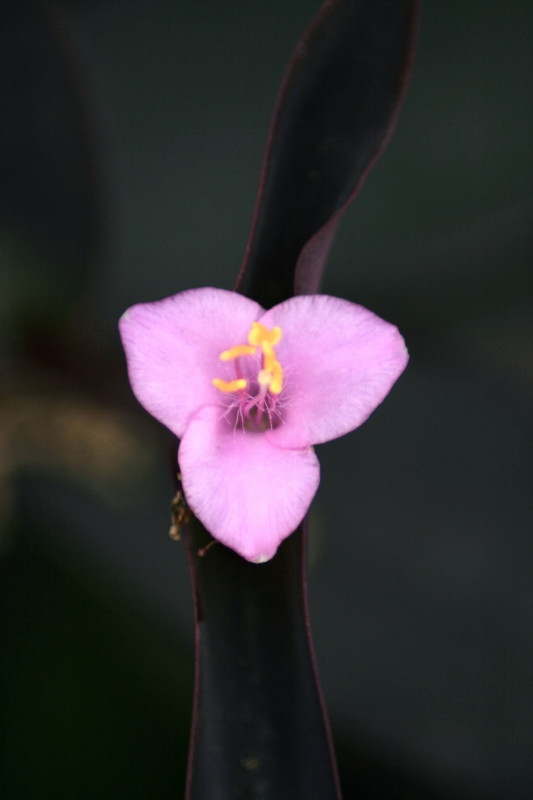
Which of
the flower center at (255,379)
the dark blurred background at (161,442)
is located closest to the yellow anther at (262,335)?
the flower center at (255,379)

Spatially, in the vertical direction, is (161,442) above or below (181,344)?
below

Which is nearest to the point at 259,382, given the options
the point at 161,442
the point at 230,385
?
the point at 230,385

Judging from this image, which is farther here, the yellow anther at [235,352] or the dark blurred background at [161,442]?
the dark blurred background at [161,442]

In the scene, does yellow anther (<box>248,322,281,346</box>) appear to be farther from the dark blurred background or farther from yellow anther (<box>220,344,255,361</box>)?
the dark blurred background

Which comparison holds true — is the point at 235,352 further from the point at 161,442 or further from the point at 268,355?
the point at 161,442

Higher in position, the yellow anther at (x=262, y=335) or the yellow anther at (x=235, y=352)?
the yellow anther at (x=262, y=335)

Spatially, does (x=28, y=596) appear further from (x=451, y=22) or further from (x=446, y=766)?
(x=451, y=22)

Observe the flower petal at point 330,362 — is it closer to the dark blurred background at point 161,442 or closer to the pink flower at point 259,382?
the pink flower at point 259,382
